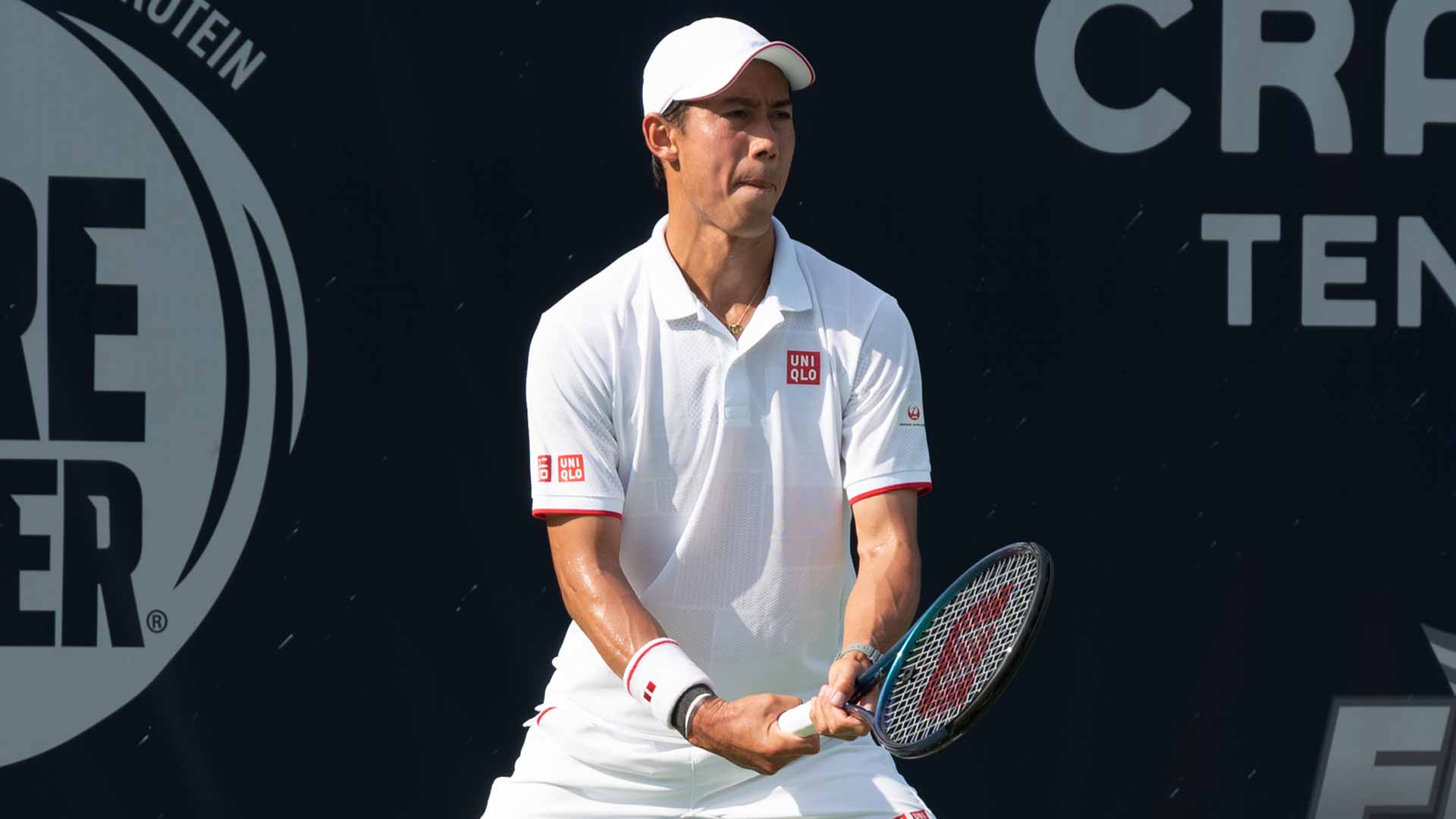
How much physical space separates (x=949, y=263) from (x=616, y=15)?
91 cm

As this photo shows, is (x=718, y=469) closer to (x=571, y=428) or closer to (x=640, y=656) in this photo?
(x=571, y=428)

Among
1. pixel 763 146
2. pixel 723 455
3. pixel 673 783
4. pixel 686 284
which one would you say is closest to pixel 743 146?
pixel 763 146

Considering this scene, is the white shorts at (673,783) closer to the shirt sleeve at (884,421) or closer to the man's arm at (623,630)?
the man's arm at (623,630)

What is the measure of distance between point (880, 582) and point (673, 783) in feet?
1.49

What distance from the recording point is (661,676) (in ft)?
8.93

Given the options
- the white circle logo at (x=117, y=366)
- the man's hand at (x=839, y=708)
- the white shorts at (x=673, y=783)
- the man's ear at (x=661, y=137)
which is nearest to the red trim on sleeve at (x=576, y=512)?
the white shorts at (x=673, y=783)

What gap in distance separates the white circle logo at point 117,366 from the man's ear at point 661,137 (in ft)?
4.44

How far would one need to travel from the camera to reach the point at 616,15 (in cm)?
411

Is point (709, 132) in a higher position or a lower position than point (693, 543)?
higher

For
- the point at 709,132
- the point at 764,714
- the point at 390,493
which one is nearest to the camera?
the point at 764,714

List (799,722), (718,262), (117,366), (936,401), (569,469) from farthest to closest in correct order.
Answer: (936,401) → (117,366) → (718,262) → (569,469) → (799,722)

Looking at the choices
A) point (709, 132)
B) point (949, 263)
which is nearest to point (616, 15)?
point (949, 263)

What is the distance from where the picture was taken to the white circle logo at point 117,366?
159 inches

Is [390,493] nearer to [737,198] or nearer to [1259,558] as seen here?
[737,198]
